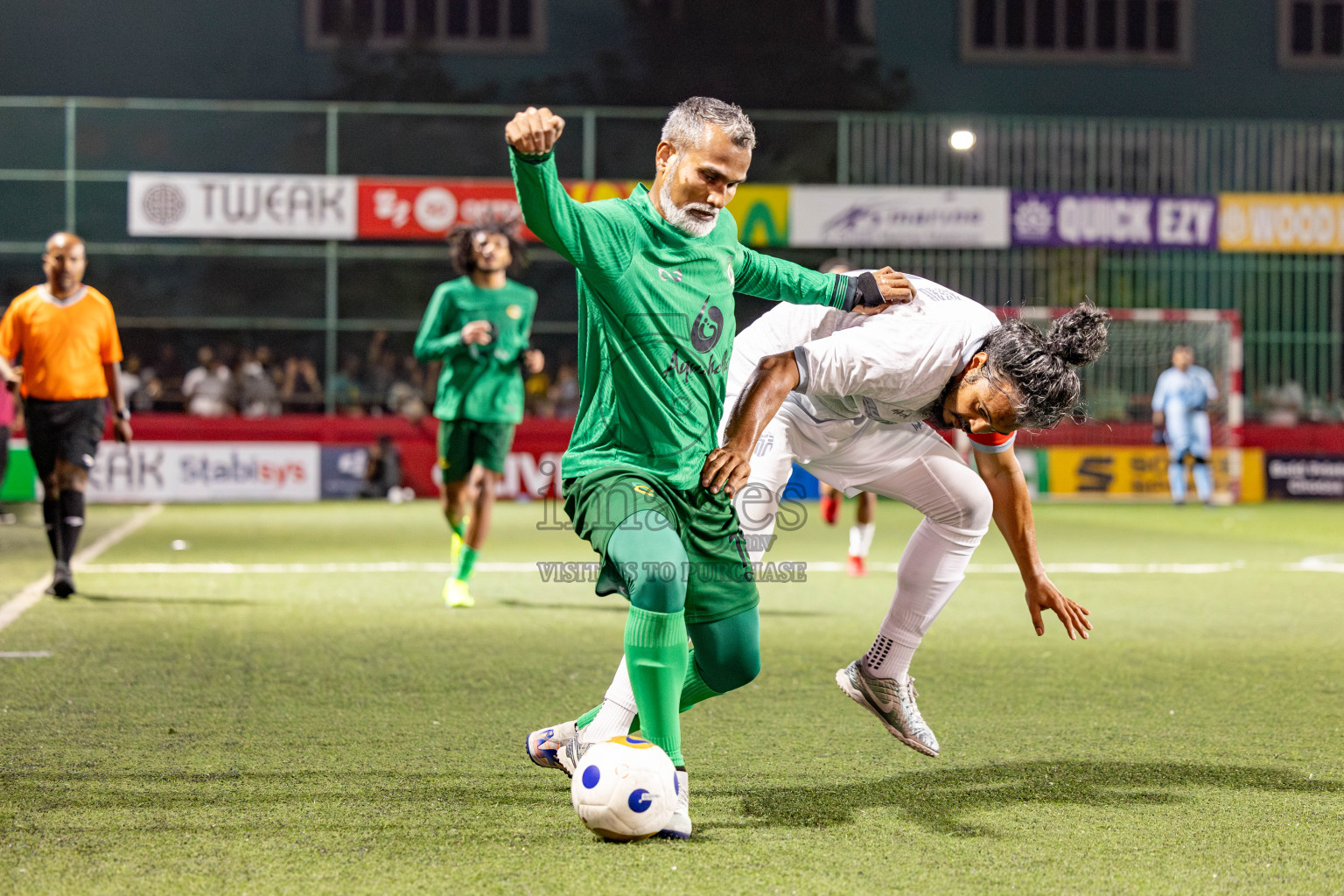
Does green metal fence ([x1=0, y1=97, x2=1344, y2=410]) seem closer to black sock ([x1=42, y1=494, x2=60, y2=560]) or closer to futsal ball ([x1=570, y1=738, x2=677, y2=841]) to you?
black sock ([x1=42, y1=494, x2=60, y2=560])

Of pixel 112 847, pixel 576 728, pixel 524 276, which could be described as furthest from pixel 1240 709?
pixel 524 276

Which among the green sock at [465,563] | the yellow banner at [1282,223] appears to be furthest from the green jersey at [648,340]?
the yellow banner at [1282,223]

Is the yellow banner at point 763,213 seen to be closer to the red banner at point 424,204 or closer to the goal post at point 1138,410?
the red banner at point 424,204

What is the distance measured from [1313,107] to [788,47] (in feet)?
34.9

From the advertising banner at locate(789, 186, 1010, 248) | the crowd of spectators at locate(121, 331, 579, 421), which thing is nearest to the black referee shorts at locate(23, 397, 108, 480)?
the crowd of spectators at locate(121, 331, 579, 421)

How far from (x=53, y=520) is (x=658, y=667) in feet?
19.6

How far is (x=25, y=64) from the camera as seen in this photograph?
2769 cm

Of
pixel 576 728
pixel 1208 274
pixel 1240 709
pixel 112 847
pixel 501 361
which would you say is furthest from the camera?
pixel 1208 274

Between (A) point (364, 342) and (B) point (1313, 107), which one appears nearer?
(A) point (364, 342)

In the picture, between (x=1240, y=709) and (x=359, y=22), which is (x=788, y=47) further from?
(x=1240, y=709)

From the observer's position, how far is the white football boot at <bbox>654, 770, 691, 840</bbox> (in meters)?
3.55

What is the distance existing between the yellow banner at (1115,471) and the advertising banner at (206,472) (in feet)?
30.9

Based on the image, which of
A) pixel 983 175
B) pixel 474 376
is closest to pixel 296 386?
pixel 983 175

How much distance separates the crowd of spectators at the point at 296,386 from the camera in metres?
18.8
